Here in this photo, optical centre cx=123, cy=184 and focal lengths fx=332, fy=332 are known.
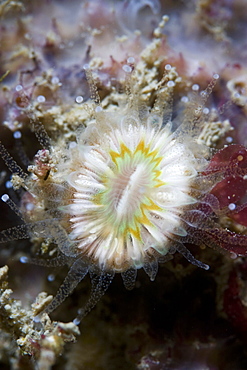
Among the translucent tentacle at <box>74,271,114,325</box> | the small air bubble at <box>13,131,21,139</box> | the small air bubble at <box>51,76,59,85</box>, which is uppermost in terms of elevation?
the small air bubble at <box>51,76,59,85</box>

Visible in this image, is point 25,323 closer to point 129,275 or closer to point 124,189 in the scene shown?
point 129,275

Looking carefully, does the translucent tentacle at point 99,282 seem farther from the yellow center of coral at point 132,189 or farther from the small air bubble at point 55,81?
the small air bubble at point 55,81

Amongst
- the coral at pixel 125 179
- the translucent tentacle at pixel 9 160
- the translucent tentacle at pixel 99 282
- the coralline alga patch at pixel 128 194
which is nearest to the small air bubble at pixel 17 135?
the coral at pixel 125 179

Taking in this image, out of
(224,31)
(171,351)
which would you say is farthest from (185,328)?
(224,31)

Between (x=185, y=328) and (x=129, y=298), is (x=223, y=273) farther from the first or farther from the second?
(x=129, y=298)

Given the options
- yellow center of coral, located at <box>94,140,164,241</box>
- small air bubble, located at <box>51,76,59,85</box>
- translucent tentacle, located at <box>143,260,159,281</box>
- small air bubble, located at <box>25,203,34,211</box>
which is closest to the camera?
yellow center of coral, located at <box>94,140,164,241</box>

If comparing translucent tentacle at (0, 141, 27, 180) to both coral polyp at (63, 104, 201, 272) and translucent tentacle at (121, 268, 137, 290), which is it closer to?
coral polyp at (63, 104, 201, 272)

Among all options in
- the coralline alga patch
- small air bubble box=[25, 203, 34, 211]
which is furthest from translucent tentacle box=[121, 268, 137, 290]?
small air bubble box=[25, 203, 34, 211]

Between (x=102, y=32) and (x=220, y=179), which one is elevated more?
(x=102, y=32)

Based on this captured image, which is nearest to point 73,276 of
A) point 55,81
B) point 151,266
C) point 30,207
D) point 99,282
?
point 99,282
